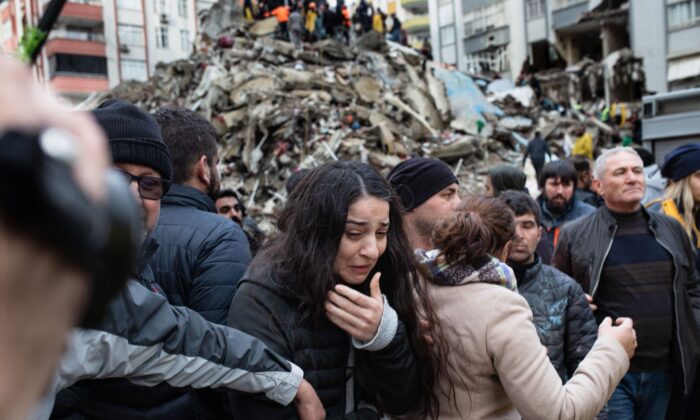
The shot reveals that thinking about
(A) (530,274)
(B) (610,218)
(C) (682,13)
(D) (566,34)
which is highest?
(D) (566,34)

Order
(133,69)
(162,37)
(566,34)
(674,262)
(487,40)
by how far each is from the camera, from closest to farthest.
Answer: (674,262) → (566,34) → (487,40) → (133,69) → (162,37)

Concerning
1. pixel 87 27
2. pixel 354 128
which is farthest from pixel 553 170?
pixel 87 27

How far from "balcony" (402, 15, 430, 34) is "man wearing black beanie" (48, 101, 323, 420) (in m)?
57.6

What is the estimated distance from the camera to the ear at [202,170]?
2549mm

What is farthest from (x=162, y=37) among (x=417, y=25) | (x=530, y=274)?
(x=530, y=274)

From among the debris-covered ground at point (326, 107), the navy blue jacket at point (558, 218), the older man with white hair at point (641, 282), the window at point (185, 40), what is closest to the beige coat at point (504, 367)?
the older man with white hair at point (641, 282)

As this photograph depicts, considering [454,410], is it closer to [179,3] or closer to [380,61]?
[380,61]

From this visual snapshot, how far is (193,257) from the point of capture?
2.21 m

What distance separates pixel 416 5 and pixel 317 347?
199 feet

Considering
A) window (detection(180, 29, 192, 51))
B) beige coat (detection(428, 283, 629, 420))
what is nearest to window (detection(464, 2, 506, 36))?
window (detection(180, 29, 192, 51))

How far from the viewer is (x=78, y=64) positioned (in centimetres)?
4194

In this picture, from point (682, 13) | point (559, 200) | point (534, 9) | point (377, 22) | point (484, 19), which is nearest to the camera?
point (559, 200)

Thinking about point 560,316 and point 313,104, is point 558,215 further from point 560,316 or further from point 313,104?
point 313,104

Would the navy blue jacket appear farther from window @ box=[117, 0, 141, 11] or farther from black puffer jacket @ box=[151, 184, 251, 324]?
window @ box=[117, 0, 141, 11]
